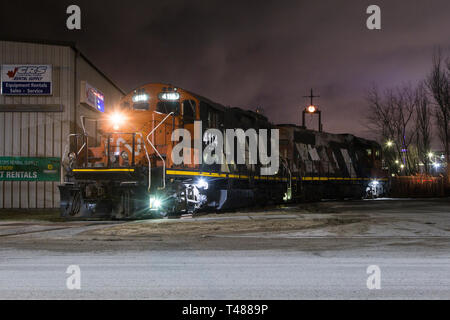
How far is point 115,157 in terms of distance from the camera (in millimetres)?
12859

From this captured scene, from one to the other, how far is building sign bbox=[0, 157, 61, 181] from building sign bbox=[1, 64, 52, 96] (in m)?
3.08

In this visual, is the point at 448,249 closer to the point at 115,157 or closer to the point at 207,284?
the point at 207,284

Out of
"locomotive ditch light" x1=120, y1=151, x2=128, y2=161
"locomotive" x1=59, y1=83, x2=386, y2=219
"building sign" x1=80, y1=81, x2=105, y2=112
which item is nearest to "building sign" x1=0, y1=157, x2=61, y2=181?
"building sign" x1=80, y1=81, x2=105, y2=112

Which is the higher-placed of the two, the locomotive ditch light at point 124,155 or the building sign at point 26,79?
the building sign at point 26,79

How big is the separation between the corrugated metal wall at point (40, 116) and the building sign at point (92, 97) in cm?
65

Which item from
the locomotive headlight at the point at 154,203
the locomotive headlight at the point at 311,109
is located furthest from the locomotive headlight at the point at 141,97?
the locomotive headlight at the point at 311,109

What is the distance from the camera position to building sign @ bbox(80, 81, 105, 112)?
20078 mm

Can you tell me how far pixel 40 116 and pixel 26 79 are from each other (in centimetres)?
180

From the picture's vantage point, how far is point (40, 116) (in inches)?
766

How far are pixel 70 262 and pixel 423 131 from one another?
45.5 metres

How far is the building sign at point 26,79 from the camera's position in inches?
759

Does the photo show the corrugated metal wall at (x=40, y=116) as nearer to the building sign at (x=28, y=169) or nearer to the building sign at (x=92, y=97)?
the building sign at (x=28, y=169)

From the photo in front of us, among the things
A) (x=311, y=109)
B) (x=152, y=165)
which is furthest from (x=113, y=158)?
(x=311, y=109)

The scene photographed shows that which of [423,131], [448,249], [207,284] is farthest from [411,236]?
[423,131]
